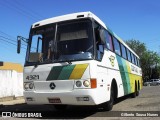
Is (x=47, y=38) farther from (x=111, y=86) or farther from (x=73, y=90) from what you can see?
(x=111, y=86)

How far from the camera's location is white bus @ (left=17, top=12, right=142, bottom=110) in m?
10.4

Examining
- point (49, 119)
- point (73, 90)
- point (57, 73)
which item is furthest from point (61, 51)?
point (49, 119)

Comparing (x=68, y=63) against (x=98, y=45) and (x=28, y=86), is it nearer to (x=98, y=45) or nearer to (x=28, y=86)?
(x=98, y=45)

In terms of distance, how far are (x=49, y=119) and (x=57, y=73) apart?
1498 millimetres

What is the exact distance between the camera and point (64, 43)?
11125mm

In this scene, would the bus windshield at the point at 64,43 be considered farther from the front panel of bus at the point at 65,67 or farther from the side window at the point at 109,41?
the side window at the point at 109,41

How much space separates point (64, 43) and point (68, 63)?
0.82 metres

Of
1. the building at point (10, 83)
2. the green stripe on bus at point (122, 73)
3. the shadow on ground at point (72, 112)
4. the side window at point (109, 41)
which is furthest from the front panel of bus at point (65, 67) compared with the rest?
the building at point (10, 83)

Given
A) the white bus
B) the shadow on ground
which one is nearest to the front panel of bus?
the white bus

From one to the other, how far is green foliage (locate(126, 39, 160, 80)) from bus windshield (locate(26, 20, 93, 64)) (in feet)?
256

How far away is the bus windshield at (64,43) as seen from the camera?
10.8 metres

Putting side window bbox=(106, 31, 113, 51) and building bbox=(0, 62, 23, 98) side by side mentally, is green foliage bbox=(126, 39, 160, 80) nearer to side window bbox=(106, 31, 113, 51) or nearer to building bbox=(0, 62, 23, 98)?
building bbox=(0, 62, 23, 98)

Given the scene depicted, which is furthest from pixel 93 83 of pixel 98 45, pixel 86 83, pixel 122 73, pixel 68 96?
pixel 122 73

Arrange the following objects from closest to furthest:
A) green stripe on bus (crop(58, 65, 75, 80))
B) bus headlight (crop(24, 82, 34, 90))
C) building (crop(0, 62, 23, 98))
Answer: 1. green stripe on bus (crop(58, 65, 75, 80))
2. bus headlight (crop(24, 82, 34, 90))
3. building (crop(0, 62, 23, 98))
